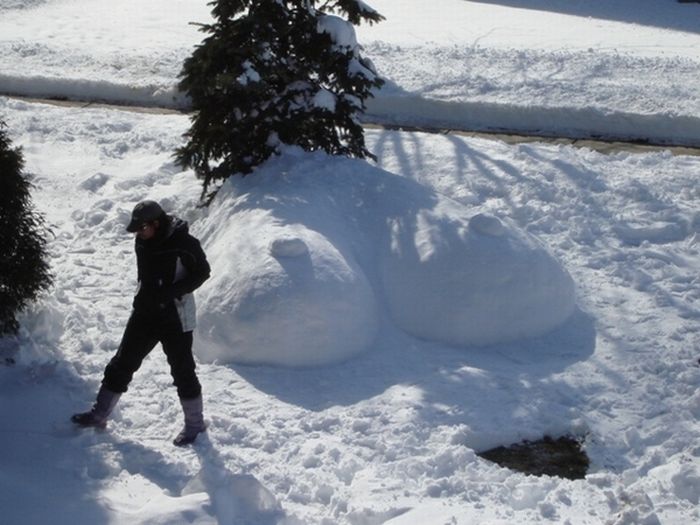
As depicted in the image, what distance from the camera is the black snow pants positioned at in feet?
19.2

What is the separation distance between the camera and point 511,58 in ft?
41.8

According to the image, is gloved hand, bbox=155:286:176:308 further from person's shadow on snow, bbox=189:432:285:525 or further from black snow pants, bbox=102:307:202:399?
person's shadow on snow, bbox=189:432:285:525

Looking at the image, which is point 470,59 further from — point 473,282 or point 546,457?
point 546,457

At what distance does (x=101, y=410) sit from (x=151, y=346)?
42 centimetres

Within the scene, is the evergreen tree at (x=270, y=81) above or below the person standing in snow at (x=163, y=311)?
above

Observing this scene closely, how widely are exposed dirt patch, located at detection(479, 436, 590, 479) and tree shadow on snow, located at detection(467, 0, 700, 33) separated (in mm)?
10172

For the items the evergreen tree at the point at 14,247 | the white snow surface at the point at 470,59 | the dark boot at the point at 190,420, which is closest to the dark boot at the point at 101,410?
the dark boot at the point at 190,420

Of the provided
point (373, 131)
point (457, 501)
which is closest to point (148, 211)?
point (457, 501)

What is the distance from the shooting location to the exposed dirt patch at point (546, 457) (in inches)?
230

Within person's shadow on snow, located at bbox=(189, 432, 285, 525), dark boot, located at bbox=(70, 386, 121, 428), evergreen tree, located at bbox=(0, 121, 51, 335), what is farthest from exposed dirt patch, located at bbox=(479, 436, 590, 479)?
evergreen tree, located at bbox=(0, 121, 51, 335)

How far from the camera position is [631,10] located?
53.1 ft

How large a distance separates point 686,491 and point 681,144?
5.73 metres

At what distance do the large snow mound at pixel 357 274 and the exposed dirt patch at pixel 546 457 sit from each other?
106 centimetres

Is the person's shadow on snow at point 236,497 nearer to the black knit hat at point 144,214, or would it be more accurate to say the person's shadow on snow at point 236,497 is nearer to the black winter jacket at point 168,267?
the black winter jacket at point 168,267
